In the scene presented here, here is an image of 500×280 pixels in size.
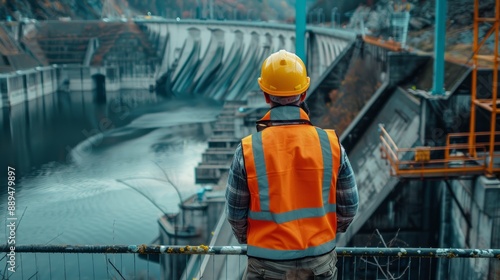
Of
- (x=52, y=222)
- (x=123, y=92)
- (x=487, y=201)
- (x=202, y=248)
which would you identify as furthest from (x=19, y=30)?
(x=202, y=248)

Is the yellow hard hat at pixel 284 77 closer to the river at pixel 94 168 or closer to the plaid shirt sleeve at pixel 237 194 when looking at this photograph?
the plaid shirt sleeve at pixel 237 194

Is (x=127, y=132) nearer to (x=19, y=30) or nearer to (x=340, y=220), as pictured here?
(x=19, y=30)

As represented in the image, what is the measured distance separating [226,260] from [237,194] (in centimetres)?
140

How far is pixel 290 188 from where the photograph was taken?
94.1 inches

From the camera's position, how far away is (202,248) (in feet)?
11.7

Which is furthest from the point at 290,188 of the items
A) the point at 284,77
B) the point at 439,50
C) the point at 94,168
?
the point at 94,168

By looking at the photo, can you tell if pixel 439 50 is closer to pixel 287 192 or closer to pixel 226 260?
pixel 226 260

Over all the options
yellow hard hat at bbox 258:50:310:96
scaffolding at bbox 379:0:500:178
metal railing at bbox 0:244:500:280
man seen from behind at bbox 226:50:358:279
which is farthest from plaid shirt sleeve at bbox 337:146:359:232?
scaffolding at bbox 379:0:500:178

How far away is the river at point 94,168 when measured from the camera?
1781 centimetres

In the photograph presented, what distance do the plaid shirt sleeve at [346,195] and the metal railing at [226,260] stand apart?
3.23ft

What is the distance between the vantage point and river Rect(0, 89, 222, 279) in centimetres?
1781

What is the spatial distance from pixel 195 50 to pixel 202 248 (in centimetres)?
6284

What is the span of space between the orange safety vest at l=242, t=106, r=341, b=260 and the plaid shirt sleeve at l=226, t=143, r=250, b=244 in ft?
0.14

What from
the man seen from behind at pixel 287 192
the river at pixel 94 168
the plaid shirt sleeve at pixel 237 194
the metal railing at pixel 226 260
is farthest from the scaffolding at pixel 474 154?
the plaid shirt sleeve at pixel 237 194
